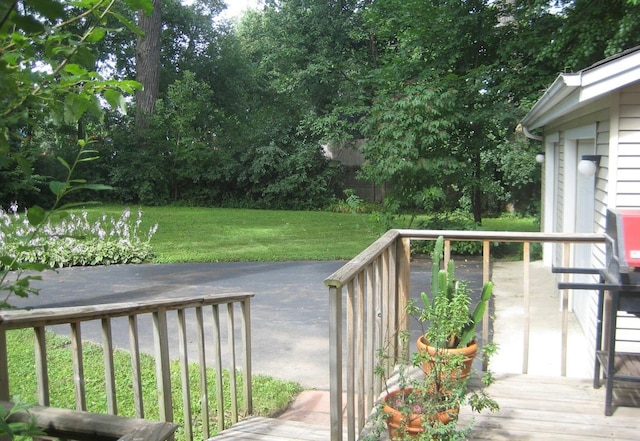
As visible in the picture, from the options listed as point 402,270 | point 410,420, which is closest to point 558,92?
point 402,270

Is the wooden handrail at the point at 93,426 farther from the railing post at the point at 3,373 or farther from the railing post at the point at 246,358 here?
the railing post at the point at 246,358

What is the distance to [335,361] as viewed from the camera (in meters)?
2.41

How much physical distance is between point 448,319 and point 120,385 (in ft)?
9.79

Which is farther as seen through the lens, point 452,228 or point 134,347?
point 452,228

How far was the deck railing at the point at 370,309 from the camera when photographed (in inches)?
95.2

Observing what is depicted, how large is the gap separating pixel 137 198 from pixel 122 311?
19.2 metres

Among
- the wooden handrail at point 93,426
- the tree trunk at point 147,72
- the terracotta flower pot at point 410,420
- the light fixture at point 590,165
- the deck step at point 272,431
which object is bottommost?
the deck step at point 272,431

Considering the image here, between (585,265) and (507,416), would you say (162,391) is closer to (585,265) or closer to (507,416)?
(507,416)

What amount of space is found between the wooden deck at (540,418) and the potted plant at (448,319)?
0.32 m

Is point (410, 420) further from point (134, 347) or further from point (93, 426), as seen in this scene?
point (93, 426)

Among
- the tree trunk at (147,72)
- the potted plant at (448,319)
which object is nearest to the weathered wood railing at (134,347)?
the potted plant at (448,319)

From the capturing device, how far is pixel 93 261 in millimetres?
10461

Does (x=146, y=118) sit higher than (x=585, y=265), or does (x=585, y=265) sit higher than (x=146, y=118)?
(x=146, y=118)

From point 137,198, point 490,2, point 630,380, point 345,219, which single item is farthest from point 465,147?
point 137,198
